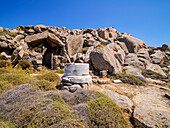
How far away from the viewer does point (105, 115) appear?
211 cm

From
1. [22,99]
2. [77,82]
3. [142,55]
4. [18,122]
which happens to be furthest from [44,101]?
[142,55]

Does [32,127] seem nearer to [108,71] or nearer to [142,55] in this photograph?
[108,71]

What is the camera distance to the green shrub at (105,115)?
6.50 feet

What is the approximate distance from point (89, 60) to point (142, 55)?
11603mm

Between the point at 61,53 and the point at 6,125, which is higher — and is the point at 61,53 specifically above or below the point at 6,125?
above

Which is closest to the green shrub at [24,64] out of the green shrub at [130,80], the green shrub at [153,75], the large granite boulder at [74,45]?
the large granite boulder at [74,45]

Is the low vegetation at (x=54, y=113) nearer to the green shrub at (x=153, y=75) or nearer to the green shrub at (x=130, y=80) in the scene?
the green shrub at (x=130, y=80)

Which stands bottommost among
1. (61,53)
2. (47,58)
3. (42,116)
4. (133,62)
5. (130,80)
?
(130,80)

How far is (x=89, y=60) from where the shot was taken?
920 cm

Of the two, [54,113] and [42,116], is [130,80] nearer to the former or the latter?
[54,113]

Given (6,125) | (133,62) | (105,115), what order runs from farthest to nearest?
(133,62)
(105,115)
(6,125)

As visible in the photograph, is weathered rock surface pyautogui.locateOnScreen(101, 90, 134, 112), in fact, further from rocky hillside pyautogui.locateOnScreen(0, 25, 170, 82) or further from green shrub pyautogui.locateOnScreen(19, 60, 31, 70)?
green shrub pyautogui.locateOnScreen(19, 60, 31, 70)

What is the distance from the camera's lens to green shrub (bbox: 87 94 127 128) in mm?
1982

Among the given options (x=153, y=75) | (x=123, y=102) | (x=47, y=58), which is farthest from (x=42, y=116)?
(x=47, y=58)
